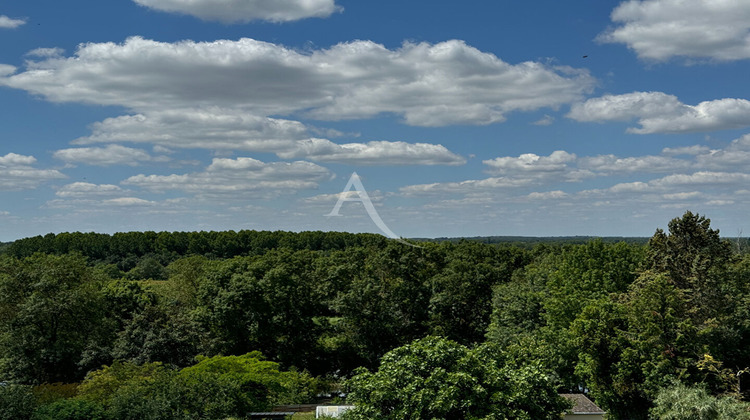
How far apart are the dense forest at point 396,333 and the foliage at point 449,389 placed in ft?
0.21

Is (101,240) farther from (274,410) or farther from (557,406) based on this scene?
(557,406)

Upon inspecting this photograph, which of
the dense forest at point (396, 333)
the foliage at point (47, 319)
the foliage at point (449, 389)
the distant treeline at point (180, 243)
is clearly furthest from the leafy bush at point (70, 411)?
the distant treeline at point (180, 243)

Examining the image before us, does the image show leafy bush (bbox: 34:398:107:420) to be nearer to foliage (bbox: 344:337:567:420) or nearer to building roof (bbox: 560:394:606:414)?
foliage (bbox: 344:337:567:420)

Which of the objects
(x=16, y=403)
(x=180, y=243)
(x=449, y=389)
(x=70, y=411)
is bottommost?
(x=70, y=411)

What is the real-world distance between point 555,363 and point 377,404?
55.4 feet

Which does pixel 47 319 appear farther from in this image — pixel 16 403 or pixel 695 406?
pixel 695 406

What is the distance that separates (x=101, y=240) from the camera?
4951 inches

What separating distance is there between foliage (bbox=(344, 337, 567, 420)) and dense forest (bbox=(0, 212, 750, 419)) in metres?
0.06

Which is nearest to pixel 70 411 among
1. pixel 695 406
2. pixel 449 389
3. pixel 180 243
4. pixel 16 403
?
pixel 16 403

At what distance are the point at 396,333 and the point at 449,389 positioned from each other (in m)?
29.9

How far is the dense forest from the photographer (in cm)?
2200

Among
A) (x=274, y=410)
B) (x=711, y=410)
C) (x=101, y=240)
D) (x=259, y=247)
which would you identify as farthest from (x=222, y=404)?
(x=101, y=240)

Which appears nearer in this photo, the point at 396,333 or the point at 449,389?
the point at 449,389

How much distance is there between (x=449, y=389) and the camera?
63.9ft
